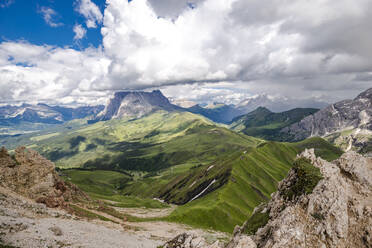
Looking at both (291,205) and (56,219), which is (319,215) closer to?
(291,205)

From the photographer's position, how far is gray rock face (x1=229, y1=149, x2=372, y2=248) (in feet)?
89.9

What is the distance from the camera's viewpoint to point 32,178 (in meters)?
73.3

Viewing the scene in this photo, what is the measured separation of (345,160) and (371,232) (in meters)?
14.8

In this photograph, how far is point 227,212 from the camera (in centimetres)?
13288

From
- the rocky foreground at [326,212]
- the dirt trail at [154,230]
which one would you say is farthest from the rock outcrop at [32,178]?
the rocky foreground at [326,212]

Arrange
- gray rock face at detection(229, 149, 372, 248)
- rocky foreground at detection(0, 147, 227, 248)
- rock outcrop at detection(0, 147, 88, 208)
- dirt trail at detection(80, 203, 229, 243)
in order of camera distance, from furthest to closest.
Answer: dirt trail at detection(80, 203, 229, 243), rock outcrop at detection(0, 147, 88, 208), rocky foreground at detection(0, 147, 227, 248), gray rock face at detection(229, 149, 372, 248)

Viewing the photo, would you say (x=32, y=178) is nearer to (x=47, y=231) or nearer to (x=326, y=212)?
(x=47, y=231)

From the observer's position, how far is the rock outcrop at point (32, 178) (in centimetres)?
6606

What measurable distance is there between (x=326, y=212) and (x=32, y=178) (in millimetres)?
83442

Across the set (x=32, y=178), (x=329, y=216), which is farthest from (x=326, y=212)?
(x=32, y=178)

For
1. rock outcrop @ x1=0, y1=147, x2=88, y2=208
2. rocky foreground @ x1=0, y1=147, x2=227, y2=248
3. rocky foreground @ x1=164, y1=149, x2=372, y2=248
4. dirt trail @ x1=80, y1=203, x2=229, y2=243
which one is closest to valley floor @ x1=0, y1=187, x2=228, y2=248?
rocky foreground @ x1=0, y1=147, x2=227, y2=248

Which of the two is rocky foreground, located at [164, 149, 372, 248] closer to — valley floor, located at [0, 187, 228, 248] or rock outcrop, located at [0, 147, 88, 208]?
valley floor, located at [0, 187, 228, 248]

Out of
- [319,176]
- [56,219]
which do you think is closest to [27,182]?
[56,219]

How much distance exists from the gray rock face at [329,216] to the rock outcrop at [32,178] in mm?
61938
